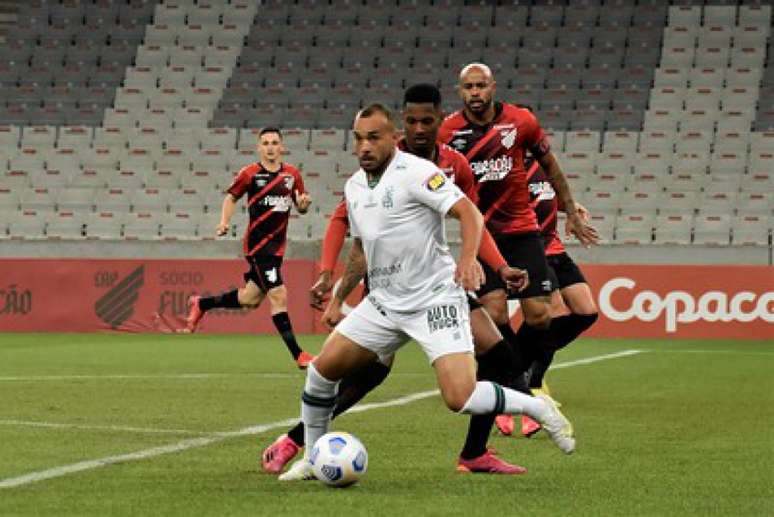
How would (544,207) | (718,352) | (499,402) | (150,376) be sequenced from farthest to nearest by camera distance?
→ (718,352) → (150,376) → (544,207) → (499,402)

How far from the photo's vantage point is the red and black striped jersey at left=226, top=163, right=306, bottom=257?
17828mm

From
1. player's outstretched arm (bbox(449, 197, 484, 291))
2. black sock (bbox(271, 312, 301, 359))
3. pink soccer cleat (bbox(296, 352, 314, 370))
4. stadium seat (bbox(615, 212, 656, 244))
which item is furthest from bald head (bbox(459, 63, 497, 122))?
stadium seat (bbox(615, 212, 656, 244))

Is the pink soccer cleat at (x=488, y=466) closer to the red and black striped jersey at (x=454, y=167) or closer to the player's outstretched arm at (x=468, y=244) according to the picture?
the player's outstretched arm at (x=468, y=244)

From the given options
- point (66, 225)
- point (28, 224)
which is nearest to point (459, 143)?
point (66, 225)

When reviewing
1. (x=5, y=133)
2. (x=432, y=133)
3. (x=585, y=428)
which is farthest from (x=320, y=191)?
(x=432, y=133)

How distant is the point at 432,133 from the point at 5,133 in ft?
78.8

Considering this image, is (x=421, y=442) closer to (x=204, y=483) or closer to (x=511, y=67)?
(x=204, y=483)

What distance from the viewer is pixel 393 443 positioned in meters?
9.68

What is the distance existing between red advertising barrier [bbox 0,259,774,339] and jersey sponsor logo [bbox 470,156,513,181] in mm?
13966

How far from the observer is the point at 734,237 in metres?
27.1

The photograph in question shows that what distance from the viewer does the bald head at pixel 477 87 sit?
32.5 feet

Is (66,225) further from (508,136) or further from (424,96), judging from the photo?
(424,96)

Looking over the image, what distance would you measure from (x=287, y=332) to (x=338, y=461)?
9813 millimetres

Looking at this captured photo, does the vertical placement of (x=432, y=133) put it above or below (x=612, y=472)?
above
